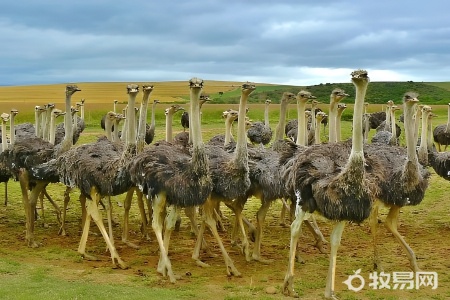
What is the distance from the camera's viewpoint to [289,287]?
8.05 metres

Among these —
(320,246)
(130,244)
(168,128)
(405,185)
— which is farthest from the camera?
(168,128)

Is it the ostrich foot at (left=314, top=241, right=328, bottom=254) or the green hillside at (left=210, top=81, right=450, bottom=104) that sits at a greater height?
the green hillside at (left=210, top=81, right=450, bottom=104)

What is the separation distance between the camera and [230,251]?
34.3ft

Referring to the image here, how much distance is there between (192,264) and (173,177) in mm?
1689

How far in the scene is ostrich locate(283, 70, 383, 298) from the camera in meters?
7.49

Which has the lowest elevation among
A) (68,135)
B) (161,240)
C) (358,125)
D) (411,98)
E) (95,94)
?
(161,240)

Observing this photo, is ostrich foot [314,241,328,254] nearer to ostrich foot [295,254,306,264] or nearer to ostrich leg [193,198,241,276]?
ostrich foot [295,254,306,264]

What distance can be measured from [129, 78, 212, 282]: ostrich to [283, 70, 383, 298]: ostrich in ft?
4.25

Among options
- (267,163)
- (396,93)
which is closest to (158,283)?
(267,163)

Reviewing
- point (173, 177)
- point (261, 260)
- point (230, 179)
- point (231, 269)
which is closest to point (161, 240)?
point (173, 177)

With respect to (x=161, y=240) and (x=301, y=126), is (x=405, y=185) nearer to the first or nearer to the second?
(x=301, y=126)

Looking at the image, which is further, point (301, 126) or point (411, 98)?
point (301, 126)

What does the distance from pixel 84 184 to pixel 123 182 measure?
615mm

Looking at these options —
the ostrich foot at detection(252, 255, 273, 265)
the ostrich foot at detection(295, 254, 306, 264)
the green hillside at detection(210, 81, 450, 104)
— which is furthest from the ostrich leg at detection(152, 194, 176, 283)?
the green hillside at detection(210, 81, 450, 104)
